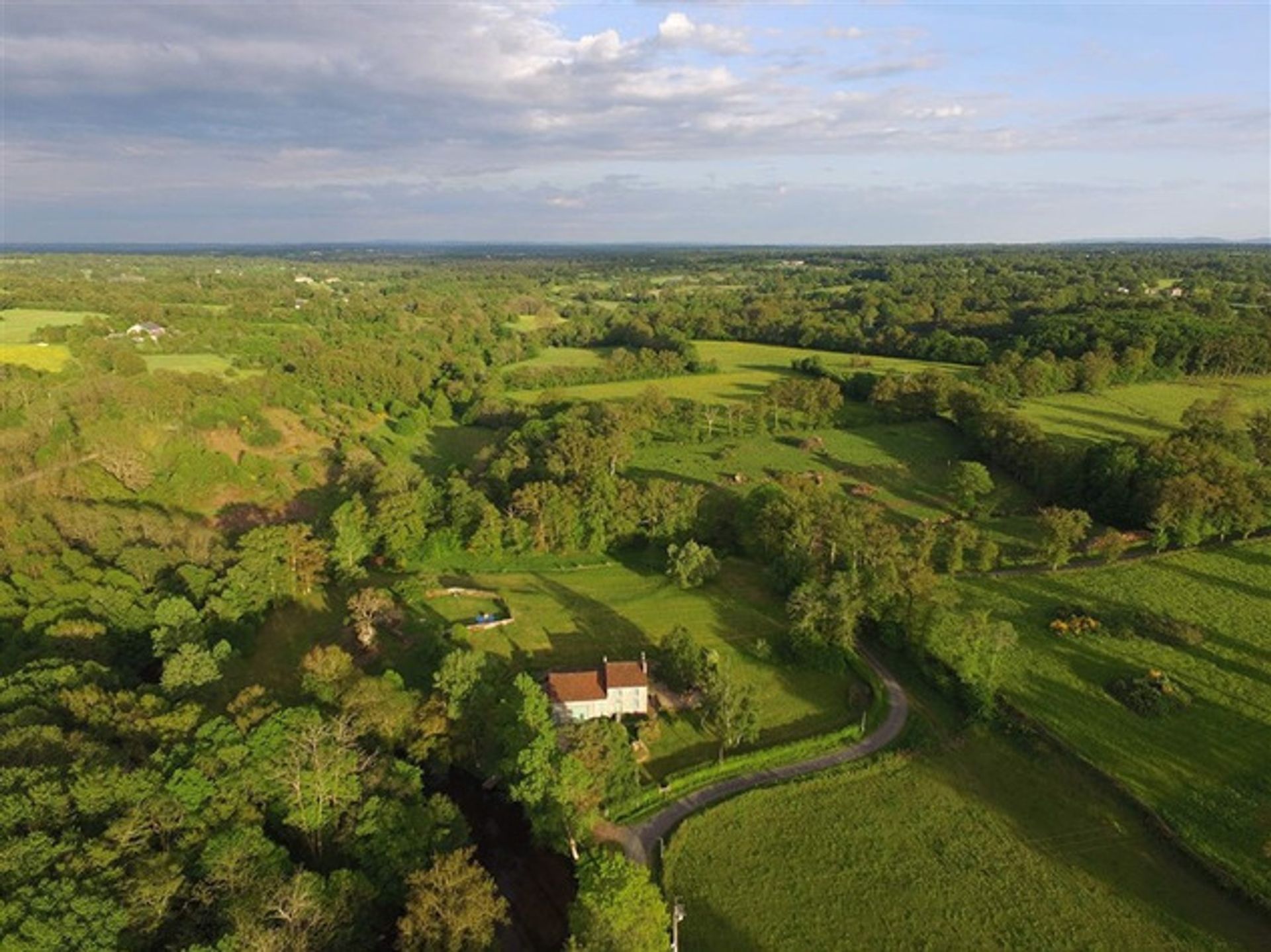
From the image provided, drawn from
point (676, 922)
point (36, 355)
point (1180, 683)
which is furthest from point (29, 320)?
point (1180, 683)

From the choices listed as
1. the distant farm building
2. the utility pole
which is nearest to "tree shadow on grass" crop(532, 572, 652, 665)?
the utility pole

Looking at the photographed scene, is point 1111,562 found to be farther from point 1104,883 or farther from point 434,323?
point 434,323

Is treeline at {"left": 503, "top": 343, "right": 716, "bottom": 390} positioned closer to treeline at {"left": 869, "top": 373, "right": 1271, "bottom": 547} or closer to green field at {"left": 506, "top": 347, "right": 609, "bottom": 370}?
green field at {"left": 506, "top": 347, "right": 609, "bottom": 370}

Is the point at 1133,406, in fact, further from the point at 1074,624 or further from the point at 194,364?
the point at 194,364

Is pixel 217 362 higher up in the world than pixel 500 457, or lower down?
higher up

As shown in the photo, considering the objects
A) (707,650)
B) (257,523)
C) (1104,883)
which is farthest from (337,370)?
(1104,883)

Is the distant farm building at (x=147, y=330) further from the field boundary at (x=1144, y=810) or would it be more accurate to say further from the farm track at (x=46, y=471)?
the field boundary at (x=1144, y=810)
